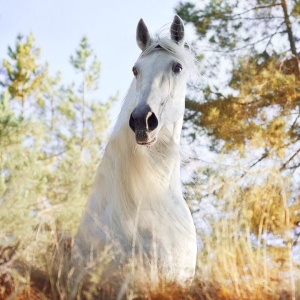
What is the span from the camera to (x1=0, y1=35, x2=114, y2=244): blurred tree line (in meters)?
9.47

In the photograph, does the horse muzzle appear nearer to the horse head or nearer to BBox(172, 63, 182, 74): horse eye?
the horse head

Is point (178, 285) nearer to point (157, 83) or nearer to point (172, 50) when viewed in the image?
point (157, 83)

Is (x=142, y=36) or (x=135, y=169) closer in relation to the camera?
(x=135, y=169)

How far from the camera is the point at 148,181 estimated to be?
239 centimetres

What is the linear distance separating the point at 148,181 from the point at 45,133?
54.0ft

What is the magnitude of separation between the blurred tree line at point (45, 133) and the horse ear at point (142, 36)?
636 cm

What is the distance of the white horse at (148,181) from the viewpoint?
2.17 meters

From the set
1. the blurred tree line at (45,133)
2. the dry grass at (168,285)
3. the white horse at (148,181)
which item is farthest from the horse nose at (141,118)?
the blurred tree line at (45,133)

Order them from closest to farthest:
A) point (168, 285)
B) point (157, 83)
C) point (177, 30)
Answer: point (168, 285) → point (157, 83) → point (177, 30)

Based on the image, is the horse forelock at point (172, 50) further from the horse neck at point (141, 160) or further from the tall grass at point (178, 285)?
the tall grass at point (178, 285)

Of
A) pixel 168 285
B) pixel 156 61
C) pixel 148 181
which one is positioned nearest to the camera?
pixel 168 285

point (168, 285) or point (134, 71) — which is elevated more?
point (134, 71)

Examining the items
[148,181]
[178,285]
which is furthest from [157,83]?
[178,285]

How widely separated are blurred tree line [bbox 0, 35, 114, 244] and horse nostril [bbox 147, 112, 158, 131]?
6824mm
